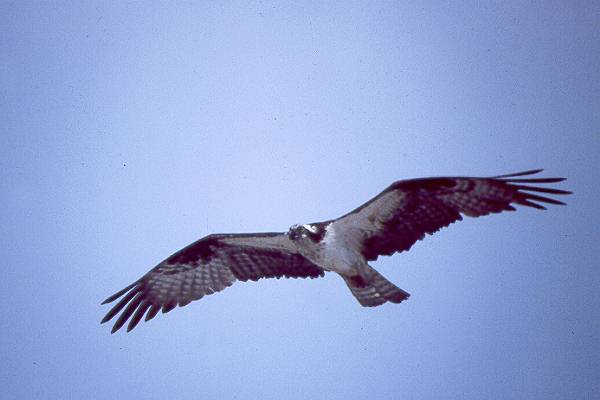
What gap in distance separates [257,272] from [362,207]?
6.91ft

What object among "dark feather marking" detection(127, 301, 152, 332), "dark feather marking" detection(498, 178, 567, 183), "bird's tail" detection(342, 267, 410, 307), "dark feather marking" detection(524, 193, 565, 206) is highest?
→ "dark feather marking" detection(498, 178, 567, 183)

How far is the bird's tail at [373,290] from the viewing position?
7344 millimetres

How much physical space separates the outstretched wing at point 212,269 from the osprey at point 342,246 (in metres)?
0.02

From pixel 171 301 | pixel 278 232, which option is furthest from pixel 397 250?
pixel 171 301

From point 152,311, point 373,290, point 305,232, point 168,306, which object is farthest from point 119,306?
point 373,290

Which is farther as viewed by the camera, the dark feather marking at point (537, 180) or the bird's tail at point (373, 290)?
the bird's tail at point (373, 290)

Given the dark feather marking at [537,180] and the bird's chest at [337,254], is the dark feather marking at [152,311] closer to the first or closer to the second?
the bird's chest at [337,254]

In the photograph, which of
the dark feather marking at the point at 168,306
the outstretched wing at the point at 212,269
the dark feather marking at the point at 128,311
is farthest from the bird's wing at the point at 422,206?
the dark feather marking at the point at 128,311

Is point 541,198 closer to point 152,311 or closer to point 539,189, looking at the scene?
point 539,189

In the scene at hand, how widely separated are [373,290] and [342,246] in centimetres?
74

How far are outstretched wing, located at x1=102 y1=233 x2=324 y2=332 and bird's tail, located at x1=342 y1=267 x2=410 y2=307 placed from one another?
0.77 m

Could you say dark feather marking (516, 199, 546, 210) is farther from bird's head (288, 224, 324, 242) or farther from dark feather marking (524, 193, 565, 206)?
bird's head (288, 224, 324, 242)

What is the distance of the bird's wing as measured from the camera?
6836 mm

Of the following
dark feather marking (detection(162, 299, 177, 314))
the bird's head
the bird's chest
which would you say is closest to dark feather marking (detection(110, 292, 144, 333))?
dark feather marking (detection(162, 299, 177, 314))
